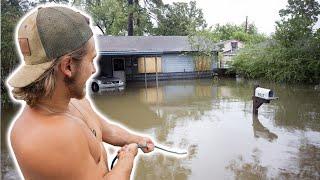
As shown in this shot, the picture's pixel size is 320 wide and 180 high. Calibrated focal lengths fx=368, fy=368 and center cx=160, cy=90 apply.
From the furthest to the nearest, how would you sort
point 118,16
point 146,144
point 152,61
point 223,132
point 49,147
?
1. point 118,16
2. point 152,61
3. point 223,132
4. point 146,144
5. point 49,147

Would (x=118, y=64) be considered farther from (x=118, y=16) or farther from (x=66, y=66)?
(x=66, y=66)

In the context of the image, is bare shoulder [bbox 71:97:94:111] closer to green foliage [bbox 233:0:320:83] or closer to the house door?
green foliage [bbox 233:0:320:83]

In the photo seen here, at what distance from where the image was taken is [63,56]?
2.39 ft

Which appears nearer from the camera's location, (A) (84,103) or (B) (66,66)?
(B) (66,66)

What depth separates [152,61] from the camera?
22391mm

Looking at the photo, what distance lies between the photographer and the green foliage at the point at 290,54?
706 inches

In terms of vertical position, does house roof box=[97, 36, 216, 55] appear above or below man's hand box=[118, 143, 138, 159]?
above

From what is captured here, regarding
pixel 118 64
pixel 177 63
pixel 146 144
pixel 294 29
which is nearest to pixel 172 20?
pixel 177 63

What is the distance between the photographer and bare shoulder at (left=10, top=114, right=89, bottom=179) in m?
0.69

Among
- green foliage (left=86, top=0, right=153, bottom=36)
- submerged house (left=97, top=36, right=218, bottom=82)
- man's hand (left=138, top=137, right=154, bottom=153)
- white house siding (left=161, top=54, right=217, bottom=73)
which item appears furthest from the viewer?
green foliage (left=86, top=0, right=153, bottom=36)

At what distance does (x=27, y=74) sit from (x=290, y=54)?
1923 cm

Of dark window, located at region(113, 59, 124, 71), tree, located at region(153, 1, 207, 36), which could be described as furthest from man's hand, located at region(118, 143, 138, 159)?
tree, located at region(153, 1, 207, 36)

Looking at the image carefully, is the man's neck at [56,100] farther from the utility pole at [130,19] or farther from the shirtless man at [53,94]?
the utility pole at [130,19]

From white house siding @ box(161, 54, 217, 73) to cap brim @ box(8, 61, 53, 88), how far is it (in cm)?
2184
